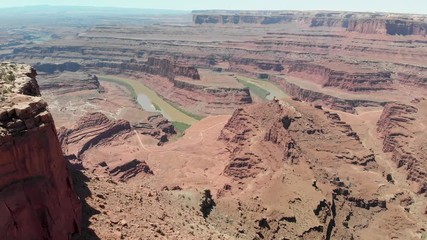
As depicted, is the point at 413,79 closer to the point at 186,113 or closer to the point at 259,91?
the point at 259,91

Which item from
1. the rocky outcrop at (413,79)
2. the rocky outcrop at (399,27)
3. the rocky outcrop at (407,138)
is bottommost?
the rocky outcrop at (413,79)

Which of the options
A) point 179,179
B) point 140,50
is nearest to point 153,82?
point 140,50

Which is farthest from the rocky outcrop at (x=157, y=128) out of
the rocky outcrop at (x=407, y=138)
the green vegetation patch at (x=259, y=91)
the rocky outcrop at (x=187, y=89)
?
the green vegetation patch at (x=259, y=91)

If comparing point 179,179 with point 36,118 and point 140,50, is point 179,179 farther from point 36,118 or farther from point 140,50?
point 140,50

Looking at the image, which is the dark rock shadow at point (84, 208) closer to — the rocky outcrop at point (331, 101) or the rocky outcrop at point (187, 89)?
the rocky outcrop at point (187, 89)

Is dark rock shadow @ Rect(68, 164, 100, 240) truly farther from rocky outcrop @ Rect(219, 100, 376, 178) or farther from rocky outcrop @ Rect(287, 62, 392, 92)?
rocky outcrop @ Rect(287, 62, 392, 92)

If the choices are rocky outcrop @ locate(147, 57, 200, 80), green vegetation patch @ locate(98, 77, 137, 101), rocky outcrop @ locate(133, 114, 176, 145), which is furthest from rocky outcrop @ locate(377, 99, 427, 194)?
green vegetation patch @ locate(98, 77, 137, 101)
